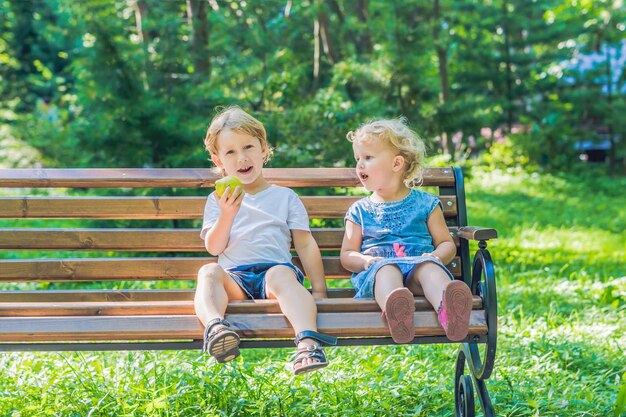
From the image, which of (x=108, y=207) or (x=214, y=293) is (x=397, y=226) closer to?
(x=214, y=293)

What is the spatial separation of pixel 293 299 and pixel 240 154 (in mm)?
742

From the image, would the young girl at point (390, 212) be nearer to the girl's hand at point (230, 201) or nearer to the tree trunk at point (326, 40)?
the girl's hand at point (230, 201)

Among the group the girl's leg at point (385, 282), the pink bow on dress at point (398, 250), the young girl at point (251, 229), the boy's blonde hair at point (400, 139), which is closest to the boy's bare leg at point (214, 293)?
the young girl at point (251, 229)

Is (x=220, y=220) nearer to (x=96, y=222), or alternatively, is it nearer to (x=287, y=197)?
(x=287, y=197)

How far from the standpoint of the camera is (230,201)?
110 inches

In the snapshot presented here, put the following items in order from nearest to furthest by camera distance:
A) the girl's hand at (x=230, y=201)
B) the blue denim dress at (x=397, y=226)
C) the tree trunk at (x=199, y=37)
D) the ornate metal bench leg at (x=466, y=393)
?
1. the girl's hand at (x=230, y=201)
2. the ornate metal bench leg at (x=466, y=393)
3. the blue denim dress at (x=397, y=226)
4. the tree trunk at (x=199, y=37)

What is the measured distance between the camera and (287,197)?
3209 mm

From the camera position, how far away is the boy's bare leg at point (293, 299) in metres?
2.49

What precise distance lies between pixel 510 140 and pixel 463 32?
3.05m

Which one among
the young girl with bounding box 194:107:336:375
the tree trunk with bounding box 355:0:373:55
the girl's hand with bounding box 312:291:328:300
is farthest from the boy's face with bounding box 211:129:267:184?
the tree trunk with bounding box 355:0:373:55

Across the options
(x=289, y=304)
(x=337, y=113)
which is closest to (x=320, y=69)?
(x=337, y=113)

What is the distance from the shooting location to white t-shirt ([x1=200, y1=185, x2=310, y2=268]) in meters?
3.06

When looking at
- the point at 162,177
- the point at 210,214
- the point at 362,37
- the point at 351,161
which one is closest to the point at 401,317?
the point at 210,214

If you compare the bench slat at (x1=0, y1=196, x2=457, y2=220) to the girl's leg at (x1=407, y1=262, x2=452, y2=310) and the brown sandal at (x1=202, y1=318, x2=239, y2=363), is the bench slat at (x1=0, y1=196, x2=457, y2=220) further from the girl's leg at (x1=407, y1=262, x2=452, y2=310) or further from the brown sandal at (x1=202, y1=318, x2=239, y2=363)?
the brown sandal at (x1=202, y1=318, x2=239, y2=363)
